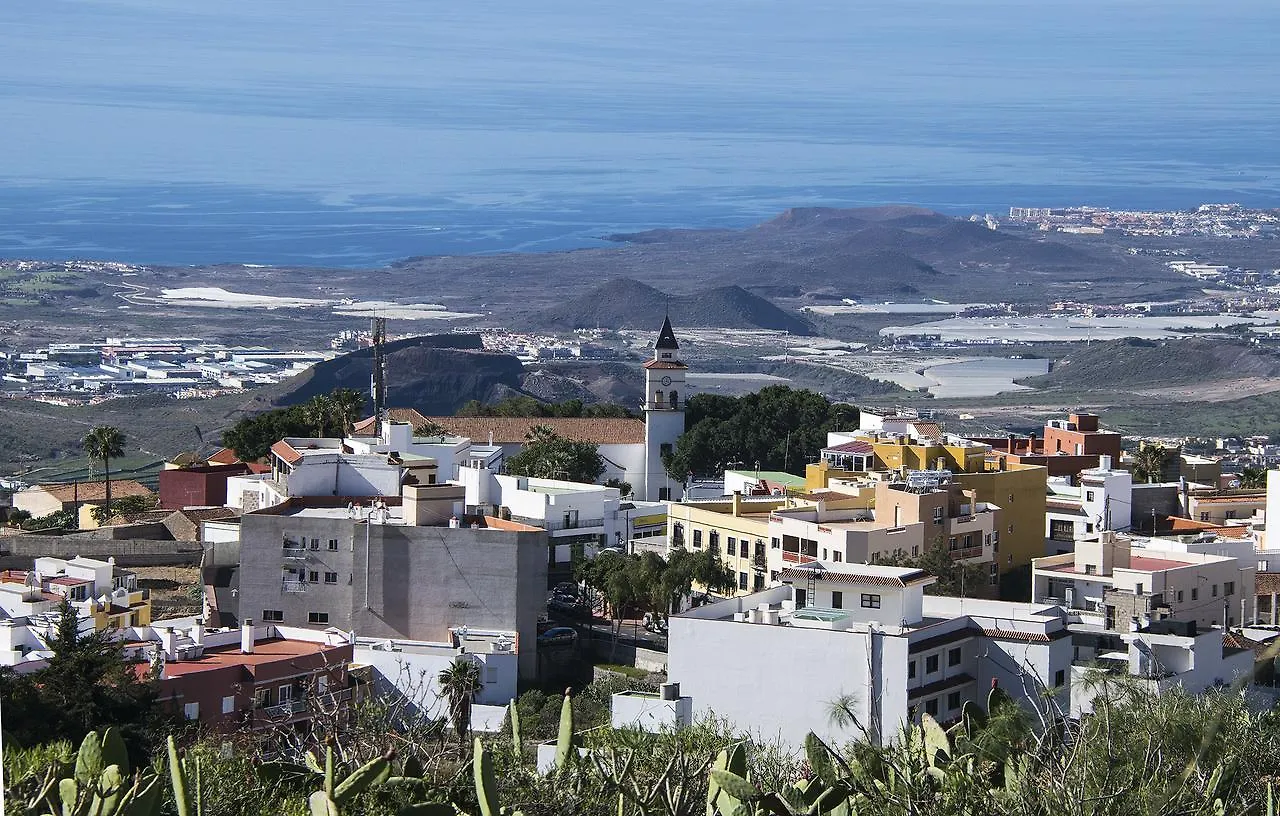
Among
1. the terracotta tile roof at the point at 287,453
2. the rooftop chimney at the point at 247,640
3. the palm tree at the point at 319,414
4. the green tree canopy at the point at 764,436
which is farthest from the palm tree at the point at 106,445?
the rooftop chimney at the point at 247,640

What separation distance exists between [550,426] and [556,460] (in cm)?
629

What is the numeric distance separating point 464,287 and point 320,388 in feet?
308

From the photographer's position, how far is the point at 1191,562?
29391mm

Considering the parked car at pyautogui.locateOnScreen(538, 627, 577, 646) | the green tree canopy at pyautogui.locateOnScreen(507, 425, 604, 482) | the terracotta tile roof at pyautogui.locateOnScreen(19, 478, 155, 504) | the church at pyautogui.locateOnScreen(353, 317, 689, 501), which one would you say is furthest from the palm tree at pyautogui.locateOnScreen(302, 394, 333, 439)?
the parked car at pyautogui.locateOnScreen(538, 627, 577, 646)

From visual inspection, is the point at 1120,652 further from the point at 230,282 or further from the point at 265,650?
the point at 230,282

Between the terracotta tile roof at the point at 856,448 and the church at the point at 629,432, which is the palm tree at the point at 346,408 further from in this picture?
the terracotta tile roof at the point at 856,448

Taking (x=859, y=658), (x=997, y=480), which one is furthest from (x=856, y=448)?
(x=859, y=658)

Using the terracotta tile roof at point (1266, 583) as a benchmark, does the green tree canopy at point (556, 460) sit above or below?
above

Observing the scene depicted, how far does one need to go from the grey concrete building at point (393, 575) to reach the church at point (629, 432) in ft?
57.9

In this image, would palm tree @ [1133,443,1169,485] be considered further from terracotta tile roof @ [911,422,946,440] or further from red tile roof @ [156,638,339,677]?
red tile roof @ [156,638,339,677]

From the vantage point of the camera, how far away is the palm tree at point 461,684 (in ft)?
84.4

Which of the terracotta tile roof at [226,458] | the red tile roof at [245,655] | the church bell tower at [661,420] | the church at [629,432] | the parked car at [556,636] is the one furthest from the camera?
the church bell tower at [661,420]

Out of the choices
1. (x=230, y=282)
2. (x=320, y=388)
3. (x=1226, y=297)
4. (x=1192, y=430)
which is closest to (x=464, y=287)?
(x=230, y=282)

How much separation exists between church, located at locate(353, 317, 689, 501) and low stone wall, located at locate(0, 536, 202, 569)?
41.9 ft
